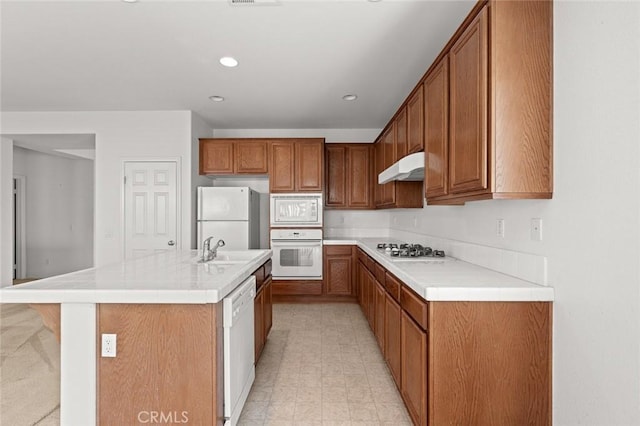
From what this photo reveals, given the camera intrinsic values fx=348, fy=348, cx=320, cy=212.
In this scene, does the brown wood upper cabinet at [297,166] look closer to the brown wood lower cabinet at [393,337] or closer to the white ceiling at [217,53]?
the white ceiling at [217,53]

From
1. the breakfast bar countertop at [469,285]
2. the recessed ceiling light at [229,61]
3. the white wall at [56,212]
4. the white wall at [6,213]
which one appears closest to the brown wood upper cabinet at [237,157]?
the recessed ceiling light at [229,61]

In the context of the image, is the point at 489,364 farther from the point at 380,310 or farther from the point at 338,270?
the point at 338,270

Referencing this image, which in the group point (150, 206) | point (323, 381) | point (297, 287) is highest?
point (150, 206)

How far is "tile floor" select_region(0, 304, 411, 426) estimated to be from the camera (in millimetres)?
2119

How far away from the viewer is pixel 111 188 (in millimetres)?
4684

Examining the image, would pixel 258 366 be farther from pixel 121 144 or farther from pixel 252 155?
pixel 121 144

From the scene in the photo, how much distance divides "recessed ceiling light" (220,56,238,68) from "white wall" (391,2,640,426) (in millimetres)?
2381

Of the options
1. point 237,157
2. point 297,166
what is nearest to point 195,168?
point 237,157

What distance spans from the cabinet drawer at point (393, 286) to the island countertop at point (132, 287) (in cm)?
100

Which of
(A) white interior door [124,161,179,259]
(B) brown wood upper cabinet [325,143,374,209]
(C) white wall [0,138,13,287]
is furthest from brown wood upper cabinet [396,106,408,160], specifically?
(C) white wall [0,138,13,287]

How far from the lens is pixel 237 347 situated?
1948 mm

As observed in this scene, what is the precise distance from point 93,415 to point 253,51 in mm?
2672

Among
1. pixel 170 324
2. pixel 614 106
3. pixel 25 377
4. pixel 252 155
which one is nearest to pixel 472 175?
pixel 614 106

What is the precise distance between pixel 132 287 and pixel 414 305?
4.74 ft
